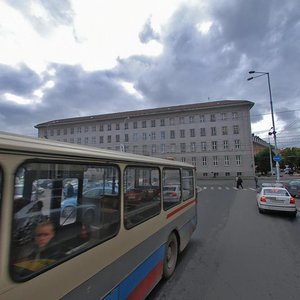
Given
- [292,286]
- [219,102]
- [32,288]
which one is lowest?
[292,286]

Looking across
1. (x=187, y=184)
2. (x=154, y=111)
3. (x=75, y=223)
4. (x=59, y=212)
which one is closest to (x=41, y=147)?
(x=59, y=212)

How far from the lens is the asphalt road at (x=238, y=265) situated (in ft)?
12.5

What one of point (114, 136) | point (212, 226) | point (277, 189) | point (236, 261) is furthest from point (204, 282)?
point (114, 136)

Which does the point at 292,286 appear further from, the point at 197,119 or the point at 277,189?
the point at 197,119

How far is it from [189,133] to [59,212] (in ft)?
188

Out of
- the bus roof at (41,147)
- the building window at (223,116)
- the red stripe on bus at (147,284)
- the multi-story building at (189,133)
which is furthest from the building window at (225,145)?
the bus roof at (41,147)

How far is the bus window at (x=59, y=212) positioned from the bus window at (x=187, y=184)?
2945 millimetres

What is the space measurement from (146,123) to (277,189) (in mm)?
52287

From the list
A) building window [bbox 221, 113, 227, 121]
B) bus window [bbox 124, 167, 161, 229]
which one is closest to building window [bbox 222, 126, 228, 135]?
building window [bbox 221, 113, 227, 121]

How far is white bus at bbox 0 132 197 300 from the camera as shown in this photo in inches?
61.4

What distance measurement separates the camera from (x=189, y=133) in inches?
2296

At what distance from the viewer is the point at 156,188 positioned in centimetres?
396

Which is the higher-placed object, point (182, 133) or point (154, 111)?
point (154, 111)

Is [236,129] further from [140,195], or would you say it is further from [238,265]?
[140,195]
